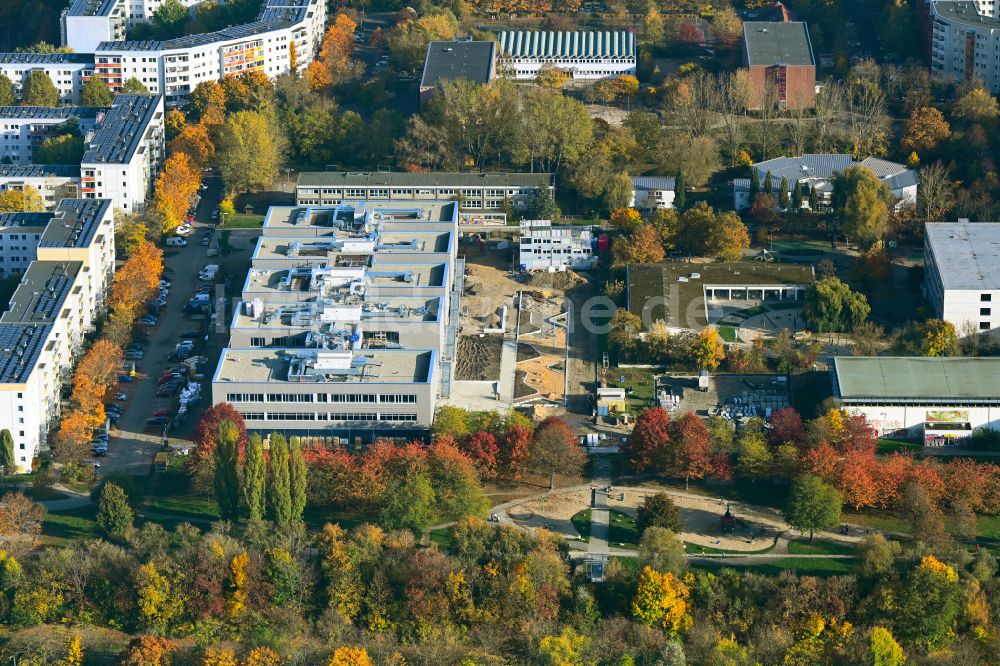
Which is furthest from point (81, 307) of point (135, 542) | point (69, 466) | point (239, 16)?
point (239, 16)

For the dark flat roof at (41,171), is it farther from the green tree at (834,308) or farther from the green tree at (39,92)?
the green tree at (834,308)

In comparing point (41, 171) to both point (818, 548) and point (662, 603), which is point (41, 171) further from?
point (818, 548)

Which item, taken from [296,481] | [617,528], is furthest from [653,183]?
[296,481]

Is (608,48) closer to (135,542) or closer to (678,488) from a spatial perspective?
(678,488)

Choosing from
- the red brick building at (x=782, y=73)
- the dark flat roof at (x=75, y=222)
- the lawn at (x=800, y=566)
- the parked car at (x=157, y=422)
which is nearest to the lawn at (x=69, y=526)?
the parked car at (x=157, y=422)

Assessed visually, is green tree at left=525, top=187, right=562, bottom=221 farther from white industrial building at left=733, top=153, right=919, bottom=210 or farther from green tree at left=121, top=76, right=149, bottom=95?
green tree at left=121, top=76, right=149, bottom=95
